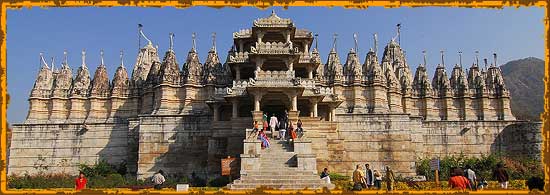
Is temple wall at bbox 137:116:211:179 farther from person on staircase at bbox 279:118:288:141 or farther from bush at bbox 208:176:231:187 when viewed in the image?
person on staircase at bbox 279:118:288:141

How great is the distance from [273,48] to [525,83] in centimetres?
10173

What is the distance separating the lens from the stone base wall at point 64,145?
3784 cm

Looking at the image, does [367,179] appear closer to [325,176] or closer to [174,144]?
[325,176]

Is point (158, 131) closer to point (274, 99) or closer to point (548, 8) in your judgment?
point (274, 99)

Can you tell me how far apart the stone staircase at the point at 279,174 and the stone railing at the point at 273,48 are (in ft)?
29.4

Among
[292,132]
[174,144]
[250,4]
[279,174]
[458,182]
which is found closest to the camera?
[250,4]

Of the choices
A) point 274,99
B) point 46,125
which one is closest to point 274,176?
point 274,99

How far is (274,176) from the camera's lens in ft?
69.3

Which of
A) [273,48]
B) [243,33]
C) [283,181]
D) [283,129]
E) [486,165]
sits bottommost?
[486,165]

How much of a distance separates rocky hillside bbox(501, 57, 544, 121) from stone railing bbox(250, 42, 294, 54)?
7654 cm

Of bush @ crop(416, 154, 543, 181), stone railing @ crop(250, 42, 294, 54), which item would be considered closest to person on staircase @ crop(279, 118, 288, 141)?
stone railing @ crop(250, 42, 294, 54)

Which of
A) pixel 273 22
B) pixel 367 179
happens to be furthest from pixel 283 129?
pixel 273 22

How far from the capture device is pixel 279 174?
2131cm

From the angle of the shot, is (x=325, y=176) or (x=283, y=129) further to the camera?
(x=283, y=129)
